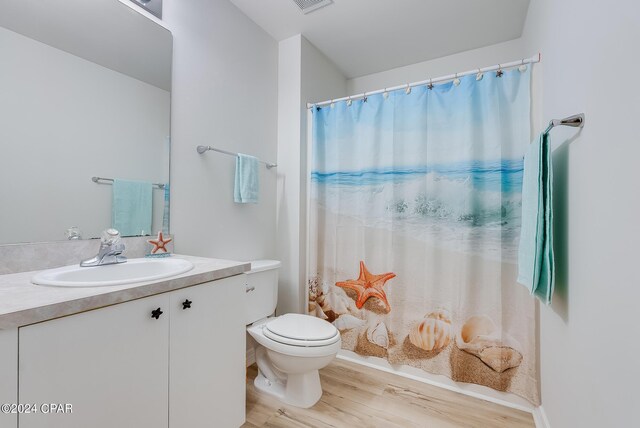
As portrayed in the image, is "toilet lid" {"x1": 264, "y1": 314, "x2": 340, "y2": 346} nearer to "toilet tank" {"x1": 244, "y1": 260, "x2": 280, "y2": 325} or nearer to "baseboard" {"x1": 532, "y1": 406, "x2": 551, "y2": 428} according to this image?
"toilet tank" {"x1": 244, "y1": 260, "x2": 280, "y2": 325}

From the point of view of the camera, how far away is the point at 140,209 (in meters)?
1.48

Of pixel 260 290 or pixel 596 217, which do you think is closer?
pixel 596 217

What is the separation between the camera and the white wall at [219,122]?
5.46 feet

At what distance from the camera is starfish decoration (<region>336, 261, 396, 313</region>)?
6.67ft

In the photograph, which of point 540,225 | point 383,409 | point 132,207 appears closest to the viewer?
point 540,225

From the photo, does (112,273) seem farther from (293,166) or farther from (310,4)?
(310,4)

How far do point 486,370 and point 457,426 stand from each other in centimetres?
39

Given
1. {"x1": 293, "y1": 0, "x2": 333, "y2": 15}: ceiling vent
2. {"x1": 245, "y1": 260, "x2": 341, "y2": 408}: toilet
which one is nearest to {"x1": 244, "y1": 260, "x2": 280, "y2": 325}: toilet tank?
{"x1": 245, "y1": 260, "x2": 341, "y2": 408}: toilet

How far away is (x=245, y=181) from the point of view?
1937mm

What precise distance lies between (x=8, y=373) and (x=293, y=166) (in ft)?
6.16

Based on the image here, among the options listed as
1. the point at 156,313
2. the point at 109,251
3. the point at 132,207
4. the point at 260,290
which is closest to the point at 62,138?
the point at 132,207

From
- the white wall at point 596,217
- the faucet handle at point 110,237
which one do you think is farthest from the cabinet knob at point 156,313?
the white wall at point 596,217

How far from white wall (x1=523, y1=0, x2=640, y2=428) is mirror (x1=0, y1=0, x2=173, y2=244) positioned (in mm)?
1812

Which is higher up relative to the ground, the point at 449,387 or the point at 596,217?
the point at 596,217
